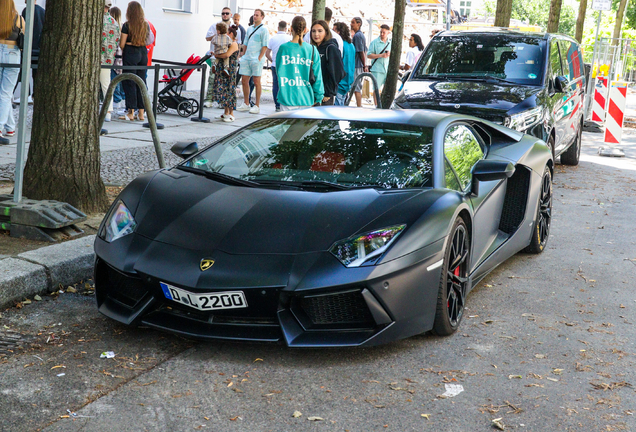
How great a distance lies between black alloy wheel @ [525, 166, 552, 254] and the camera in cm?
620

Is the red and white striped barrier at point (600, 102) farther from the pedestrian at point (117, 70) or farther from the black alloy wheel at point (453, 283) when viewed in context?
→ the black alloy wheel at point (453, 283)

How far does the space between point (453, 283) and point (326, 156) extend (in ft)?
3.42

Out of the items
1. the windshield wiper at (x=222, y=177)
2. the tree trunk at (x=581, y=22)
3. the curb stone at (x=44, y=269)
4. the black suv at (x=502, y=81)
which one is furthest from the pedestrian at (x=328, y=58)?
the tree trunk at (x=581, y=22)

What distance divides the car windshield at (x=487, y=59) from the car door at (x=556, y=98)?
0.74ft

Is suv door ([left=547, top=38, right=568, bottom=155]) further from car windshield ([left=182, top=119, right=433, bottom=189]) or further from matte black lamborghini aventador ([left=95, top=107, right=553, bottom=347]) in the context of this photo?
car windshield ([left=182, top=119, right=433, bottom=189])

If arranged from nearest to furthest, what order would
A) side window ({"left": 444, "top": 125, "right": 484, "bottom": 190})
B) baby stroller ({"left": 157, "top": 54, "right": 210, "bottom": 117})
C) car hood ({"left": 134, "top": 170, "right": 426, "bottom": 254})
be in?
1. car hood ({"left": 134, "top": 170, "right": 426, "bottom": 254})
2. side window ({"left": 444, "top": 125, "right": 484, "bottom": 190})
3. baby stroller ({"left": 157, "top": 54, "right": 210, "bottom": 117})

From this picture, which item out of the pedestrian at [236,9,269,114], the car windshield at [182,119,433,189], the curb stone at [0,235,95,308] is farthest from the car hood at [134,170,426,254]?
the pedestrian at [236,9,269,114]

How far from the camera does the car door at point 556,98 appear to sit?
957cm

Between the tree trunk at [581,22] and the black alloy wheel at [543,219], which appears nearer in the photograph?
the black alloy wheel at [543,219]

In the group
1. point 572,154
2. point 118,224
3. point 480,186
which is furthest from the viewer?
point 572,154

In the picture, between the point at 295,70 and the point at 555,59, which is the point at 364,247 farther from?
the point at 555,59

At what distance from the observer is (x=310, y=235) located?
3.83 meters

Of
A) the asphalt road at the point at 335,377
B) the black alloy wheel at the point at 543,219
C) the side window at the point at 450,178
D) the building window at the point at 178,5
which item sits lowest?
the asphalt road at the point at 335,377

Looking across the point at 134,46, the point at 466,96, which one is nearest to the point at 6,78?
the point at 134,46
